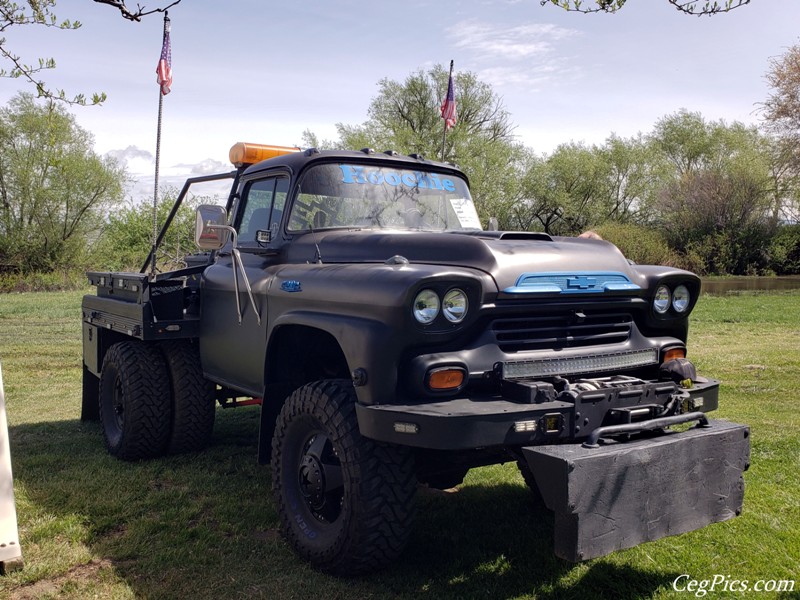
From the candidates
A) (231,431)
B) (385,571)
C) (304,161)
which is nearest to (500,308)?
(385,571)

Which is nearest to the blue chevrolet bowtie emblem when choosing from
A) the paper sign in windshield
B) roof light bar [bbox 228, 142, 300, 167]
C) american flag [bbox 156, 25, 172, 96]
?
the paper sign in windshield

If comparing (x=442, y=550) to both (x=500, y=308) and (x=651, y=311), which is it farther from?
(x=651, y=311)

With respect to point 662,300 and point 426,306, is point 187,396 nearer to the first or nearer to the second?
point 426,306

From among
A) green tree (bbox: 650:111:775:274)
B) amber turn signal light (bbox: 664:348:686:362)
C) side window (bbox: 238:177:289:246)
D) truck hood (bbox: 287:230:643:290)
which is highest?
green tree (bbox: 650:111:775:274)

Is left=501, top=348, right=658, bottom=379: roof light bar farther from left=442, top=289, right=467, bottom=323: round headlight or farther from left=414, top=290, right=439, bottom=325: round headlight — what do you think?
left=414, top=290, right=439, bottom=325: round headlight

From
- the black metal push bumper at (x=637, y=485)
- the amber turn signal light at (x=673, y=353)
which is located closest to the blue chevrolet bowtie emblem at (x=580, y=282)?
the amber turn signal light at (x=673, y=353)

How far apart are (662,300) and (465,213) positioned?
1631mm

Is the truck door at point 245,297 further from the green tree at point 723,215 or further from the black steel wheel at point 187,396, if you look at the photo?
the green tree at point 723,215

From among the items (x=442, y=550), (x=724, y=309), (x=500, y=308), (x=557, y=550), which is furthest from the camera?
(x=724, y=309)

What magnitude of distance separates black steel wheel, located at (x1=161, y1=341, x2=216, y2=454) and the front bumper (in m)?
2.65

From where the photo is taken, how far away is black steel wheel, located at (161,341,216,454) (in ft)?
18.6

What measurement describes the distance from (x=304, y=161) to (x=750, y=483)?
362 centimetres

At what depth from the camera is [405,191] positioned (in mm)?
5047

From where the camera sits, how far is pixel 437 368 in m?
3.37
